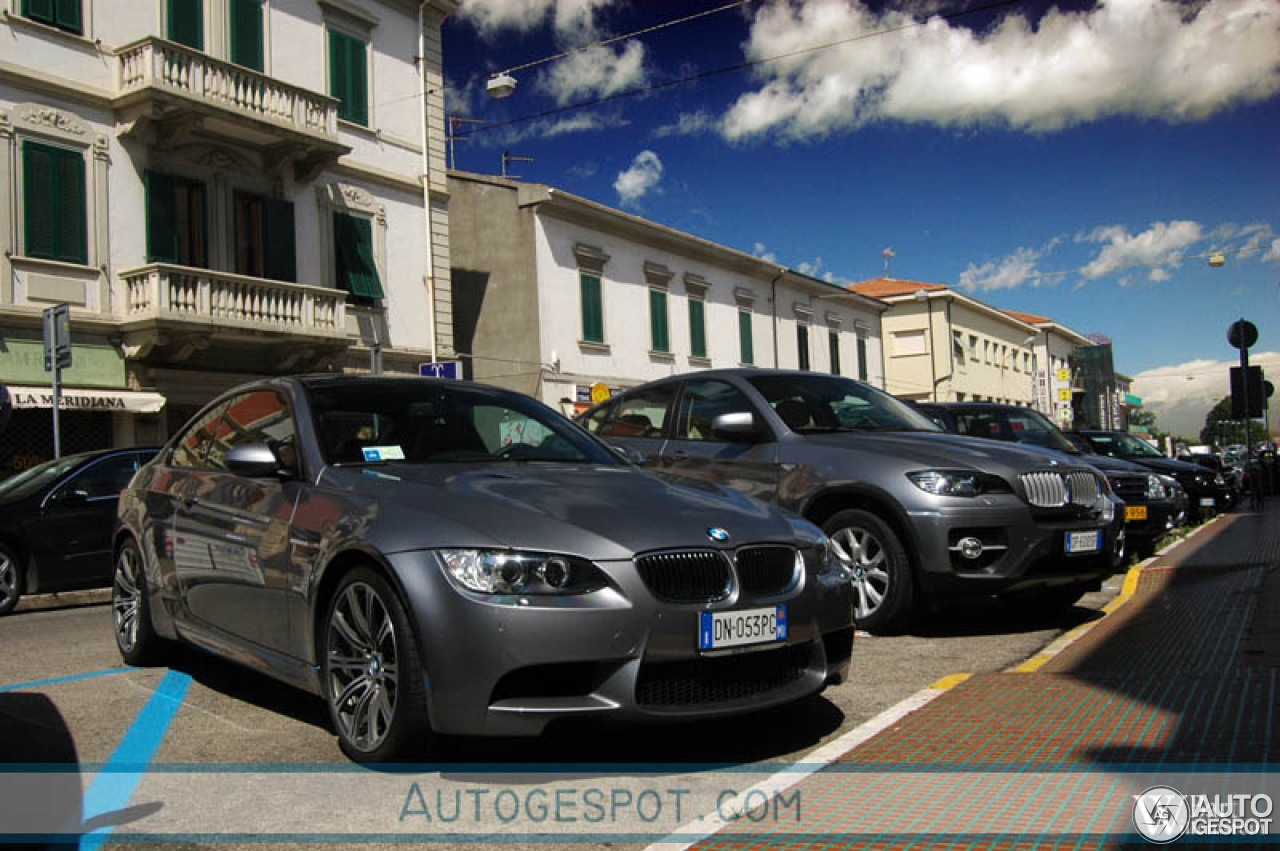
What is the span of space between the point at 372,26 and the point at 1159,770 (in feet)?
69.8

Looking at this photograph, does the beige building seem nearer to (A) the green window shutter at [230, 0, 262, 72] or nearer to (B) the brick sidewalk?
(A) the green window shutter at [230, 0, 262, 72]

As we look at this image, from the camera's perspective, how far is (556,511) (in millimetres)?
3709

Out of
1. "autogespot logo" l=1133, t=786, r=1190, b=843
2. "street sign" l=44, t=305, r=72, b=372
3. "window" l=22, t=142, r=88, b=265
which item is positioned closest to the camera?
"autogespot logo" l=1133, t=786, r=1190, b=843

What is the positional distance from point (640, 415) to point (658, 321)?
73.3 feet

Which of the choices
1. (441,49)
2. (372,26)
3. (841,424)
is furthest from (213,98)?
(841,424)

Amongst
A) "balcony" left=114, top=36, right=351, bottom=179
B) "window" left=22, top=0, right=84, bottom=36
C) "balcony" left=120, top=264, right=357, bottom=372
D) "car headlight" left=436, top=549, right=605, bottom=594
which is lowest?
"car headlight" left=436, top=549, right=605, bottom=594

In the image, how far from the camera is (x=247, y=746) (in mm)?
4156

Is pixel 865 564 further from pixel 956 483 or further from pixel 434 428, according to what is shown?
pixel 434 428

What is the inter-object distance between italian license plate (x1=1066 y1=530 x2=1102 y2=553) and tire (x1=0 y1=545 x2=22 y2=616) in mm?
8596

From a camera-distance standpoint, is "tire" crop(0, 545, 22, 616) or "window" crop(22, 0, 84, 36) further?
"window" crop(22, 0, 84, 36)

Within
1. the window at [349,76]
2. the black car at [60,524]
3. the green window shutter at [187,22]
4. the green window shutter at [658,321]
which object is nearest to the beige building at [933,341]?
the green window shutter at [658,321]

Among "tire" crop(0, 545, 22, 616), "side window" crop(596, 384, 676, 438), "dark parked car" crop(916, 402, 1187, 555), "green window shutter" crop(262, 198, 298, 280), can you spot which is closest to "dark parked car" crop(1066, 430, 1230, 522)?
"dark parked car" crop(916, 402, 1187, 555)

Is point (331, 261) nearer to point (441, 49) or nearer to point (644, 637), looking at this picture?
point (441, 49)

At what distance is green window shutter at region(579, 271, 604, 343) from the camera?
27.0 meters
